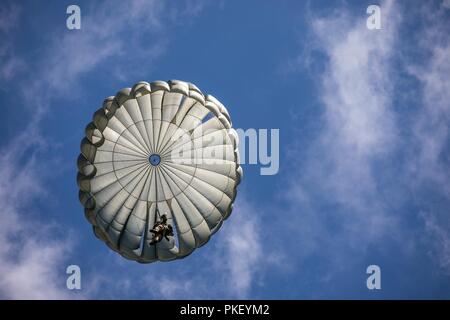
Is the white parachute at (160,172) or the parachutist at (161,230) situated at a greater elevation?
the white parachute at (160,172)

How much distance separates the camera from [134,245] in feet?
124

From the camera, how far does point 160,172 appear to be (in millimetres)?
38812

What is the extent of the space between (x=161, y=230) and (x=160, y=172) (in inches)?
105

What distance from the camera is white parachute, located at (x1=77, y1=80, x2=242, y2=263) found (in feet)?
125

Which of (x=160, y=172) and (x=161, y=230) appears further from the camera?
(x=160, y=172)

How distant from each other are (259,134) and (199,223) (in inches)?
276

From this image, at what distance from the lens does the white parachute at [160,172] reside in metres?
38.0

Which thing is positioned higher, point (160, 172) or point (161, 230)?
point (160, 172)

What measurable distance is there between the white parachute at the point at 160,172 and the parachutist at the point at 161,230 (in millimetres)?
489

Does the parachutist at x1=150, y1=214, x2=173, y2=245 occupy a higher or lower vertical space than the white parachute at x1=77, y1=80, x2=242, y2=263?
lower

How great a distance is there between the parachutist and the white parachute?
0.49m

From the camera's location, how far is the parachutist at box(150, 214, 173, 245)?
37375 mm
